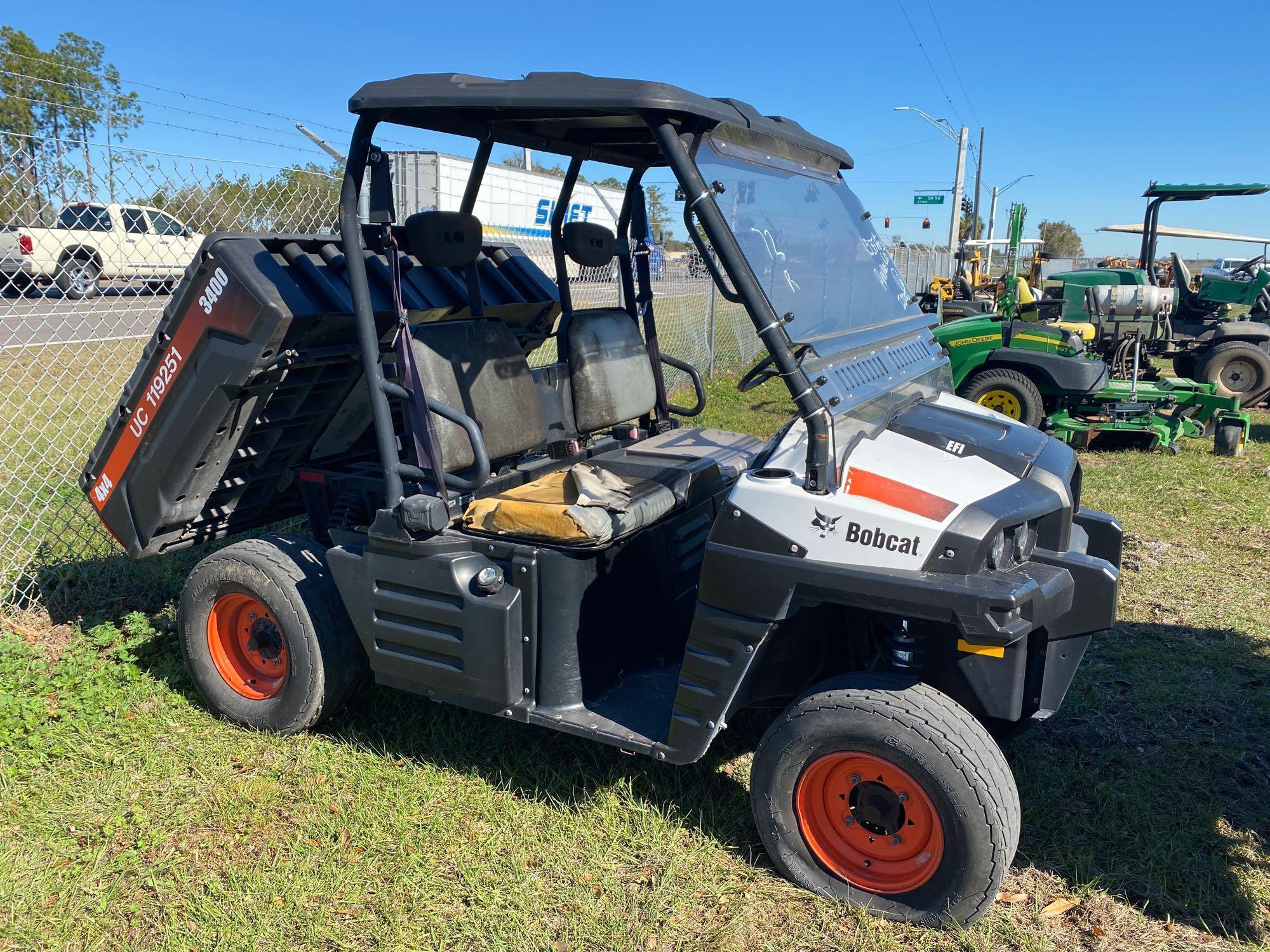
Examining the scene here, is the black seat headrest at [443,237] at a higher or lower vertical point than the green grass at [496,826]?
higher

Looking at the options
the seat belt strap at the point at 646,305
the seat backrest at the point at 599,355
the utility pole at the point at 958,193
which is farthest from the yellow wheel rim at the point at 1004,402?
the utility pole at the point at 958,193

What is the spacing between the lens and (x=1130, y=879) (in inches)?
114

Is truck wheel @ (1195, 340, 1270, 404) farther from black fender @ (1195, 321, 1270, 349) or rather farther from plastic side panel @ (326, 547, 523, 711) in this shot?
plastic side panel @ (326, 547, 523, 711)

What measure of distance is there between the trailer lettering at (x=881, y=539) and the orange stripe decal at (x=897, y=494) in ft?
0.25


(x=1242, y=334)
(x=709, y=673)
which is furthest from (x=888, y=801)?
(x=1242, y=334)

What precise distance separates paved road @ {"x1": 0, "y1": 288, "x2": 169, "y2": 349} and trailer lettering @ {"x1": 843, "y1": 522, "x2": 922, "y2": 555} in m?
3.81

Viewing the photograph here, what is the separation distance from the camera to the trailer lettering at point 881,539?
2.46 meters

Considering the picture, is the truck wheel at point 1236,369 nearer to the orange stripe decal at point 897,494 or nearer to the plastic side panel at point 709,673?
the orange stripe decal at point 897,494

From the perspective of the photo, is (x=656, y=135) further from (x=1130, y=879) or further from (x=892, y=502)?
(x=1130, y=879)

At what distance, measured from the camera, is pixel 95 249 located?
16.1 ft

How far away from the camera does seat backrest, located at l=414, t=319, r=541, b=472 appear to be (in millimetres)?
3264

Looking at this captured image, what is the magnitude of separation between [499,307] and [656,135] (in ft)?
5.67

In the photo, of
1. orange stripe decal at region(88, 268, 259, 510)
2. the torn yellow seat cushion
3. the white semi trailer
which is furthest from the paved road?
the torn yellow seat cushion

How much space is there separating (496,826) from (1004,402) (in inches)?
288
